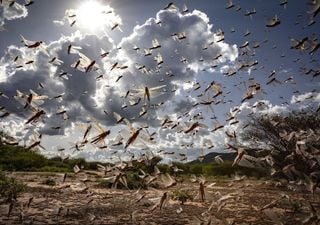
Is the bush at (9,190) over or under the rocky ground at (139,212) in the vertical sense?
over

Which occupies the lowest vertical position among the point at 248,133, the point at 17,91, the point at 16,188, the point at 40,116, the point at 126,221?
the point at 126,221

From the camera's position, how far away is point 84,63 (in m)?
9.27

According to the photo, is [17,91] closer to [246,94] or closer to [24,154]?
[246,94]

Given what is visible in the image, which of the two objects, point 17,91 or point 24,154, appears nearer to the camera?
point 17,91

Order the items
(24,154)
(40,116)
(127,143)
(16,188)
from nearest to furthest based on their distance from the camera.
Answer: (127,143), (40,116), (16,188), (24,154)

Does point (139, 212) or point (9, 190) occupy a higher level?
point (9, 190)

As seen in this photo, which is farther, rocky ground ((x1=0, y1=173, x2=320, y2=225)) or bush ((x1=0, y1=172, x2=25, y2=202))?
bush ((x1=0, y1=172, x2=25, y2=202))

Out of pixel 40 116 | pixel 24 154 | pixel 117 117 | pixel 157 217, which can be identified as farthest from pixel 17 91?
pixel 24 154

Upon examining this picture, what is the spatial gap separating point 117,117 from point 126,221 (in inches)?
125

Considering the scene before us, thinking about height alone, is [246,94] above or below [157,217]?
above

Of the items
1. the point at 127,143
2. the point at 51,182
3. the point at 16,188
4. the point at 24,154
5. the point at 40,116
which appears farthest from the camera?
the point at 24,154

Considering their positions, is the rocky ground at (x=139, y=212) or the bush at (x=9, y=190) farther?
A: the bush at (x=9, y=190)

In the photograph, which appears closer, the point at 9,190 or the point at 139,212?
the point at 139,212

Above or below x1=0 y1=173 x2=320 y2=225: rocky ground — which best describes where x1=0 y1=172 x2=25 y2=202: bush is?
above
